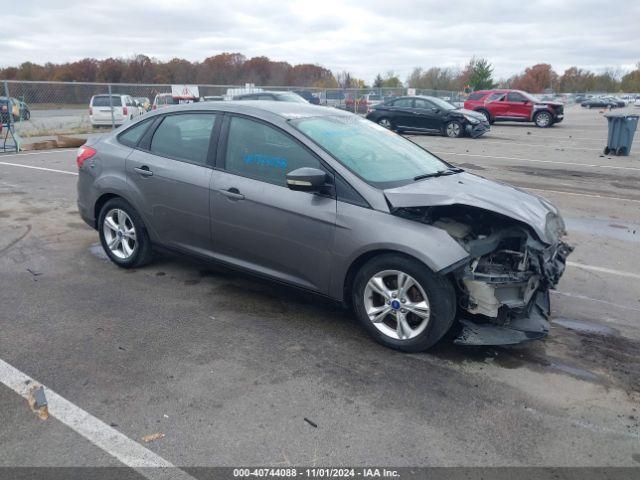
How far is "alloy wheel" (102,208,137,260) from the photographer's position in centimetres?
528

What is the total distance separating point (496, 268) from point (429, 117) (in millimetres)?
18493

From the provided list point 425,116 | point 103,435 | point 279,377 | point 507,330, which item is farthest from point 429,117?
point 103,435

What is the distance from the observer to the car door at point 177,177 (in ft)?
15.1

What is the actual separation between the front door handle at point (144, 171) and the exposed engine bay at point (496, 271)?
241 centimetres

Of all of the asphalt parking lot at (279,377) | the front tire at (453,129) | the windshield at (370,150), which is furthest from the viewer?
the front tire at (453,129)

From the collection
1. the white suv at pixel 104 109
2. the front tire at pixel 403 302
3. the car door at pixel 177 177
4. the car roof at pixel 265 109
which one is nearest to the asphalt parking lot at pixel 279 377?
the front tire at pixel 403 302

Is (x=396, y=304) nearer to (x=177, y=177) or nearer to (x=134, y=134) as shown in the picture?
(x=177, y=177)

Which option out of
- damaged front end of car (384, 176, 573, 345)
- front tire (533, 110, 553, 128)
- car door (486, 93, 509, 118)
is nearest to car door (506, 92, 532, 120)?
car door (486, 93, 509, 118)

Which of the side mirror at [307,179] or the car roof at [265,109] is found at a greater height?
the car roof at [265,109]

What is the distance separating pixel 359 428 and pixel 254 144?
2.43 meters

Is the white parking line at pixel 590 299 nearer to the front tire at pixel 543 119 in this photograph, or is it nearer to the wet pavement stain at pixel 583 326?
the wet pavement stain at pixel 583 326

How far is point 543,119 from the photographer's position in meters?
26.5

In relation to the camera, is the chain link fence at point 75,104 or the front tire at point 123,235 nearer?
the front tire at point 123,235

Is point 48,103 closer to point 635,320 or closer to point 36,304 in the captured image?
point 36,304
